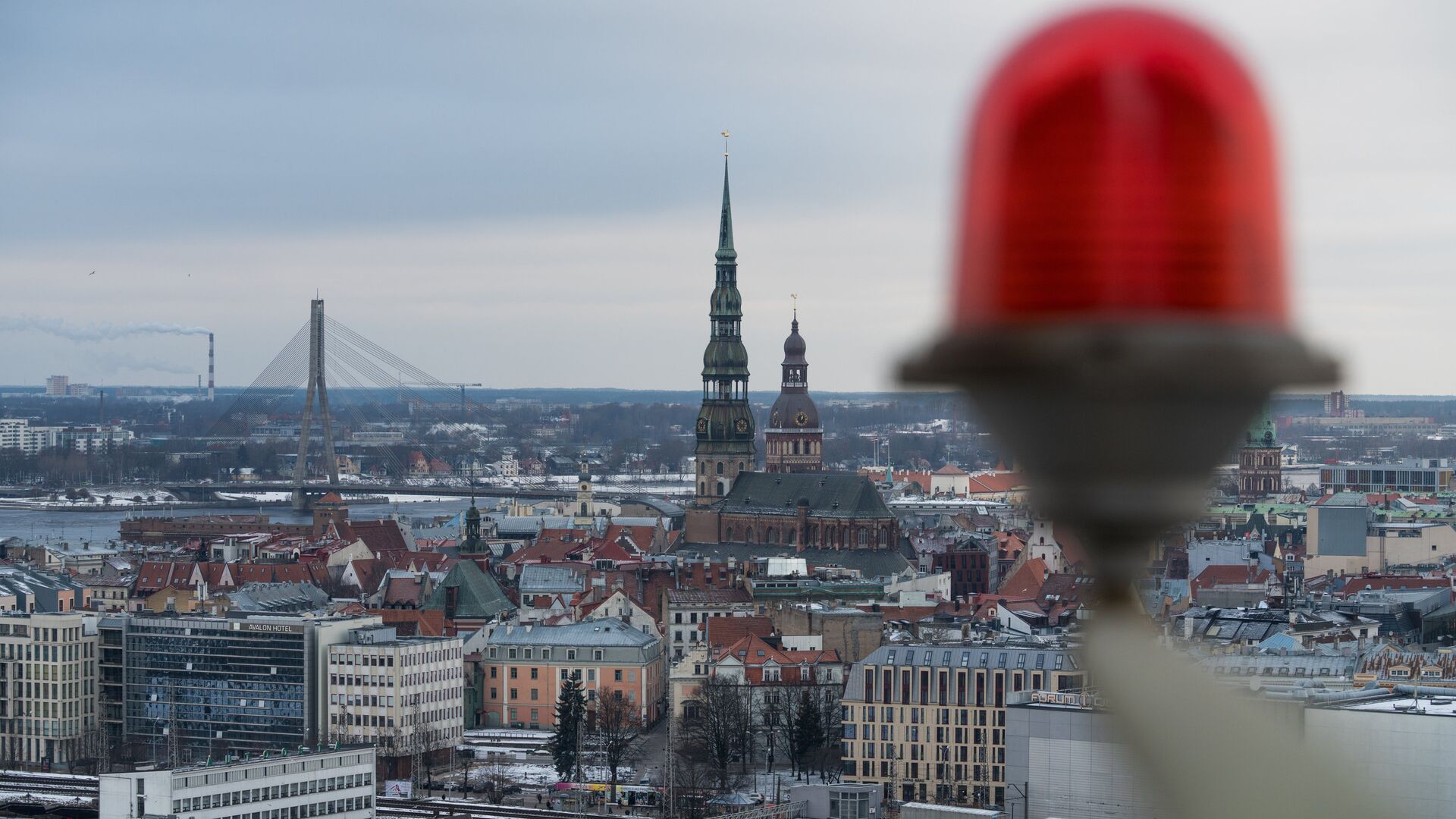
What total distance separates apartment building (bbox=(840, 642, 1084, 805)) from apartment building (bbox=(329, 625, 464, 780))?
598 cm

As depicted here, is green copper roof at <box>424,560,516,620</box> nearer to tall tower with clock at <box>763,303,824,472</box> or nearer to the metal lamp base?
tall tower with clock at <box>763,303,824,472</box>

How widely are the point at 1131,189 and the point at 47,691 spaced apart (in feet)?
106

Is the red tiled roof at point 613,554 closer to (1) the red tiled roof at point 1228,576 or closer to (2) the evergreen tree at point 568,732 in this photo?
(1) the red tiled roof at point 1228,576

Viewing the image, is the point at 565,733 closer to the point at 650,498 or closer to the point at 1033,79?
the point at 1033,79

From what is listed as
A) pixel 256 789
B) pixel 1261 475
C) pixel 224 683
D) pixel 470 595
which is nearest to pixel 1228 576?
pixel 470 595

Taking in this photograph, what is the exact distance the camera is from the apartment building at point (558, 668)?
32.6 metres

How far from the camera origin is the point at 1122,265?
948mm

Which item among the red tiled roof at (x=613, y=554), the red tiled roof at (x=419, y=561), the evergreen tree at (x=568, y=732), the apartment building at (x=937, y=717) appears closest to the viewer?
the apartment building at (x=937, y=717)

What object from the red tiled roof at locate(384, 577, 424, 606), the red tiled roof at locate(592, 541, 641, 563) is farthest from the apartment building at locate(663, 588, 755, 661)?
the red tiled roof at locate(592, 541, 641, 563)

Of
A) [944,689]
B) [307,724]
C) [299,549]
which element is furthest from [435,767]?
[299,549]

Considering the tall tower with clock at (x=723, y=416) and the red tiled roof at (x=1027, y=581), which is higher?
the tall tower with clock at (x=723, y=416)

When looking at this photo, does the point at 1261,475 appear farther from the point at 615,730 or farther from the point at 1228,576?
the point at 615,730

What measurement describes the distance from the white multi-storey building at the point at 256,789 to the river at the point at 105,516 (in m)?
48.1

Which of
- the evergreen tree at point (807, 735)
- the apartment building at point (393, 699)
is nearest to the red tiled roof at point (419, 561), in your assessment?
the apartment building at point (393, 699)
